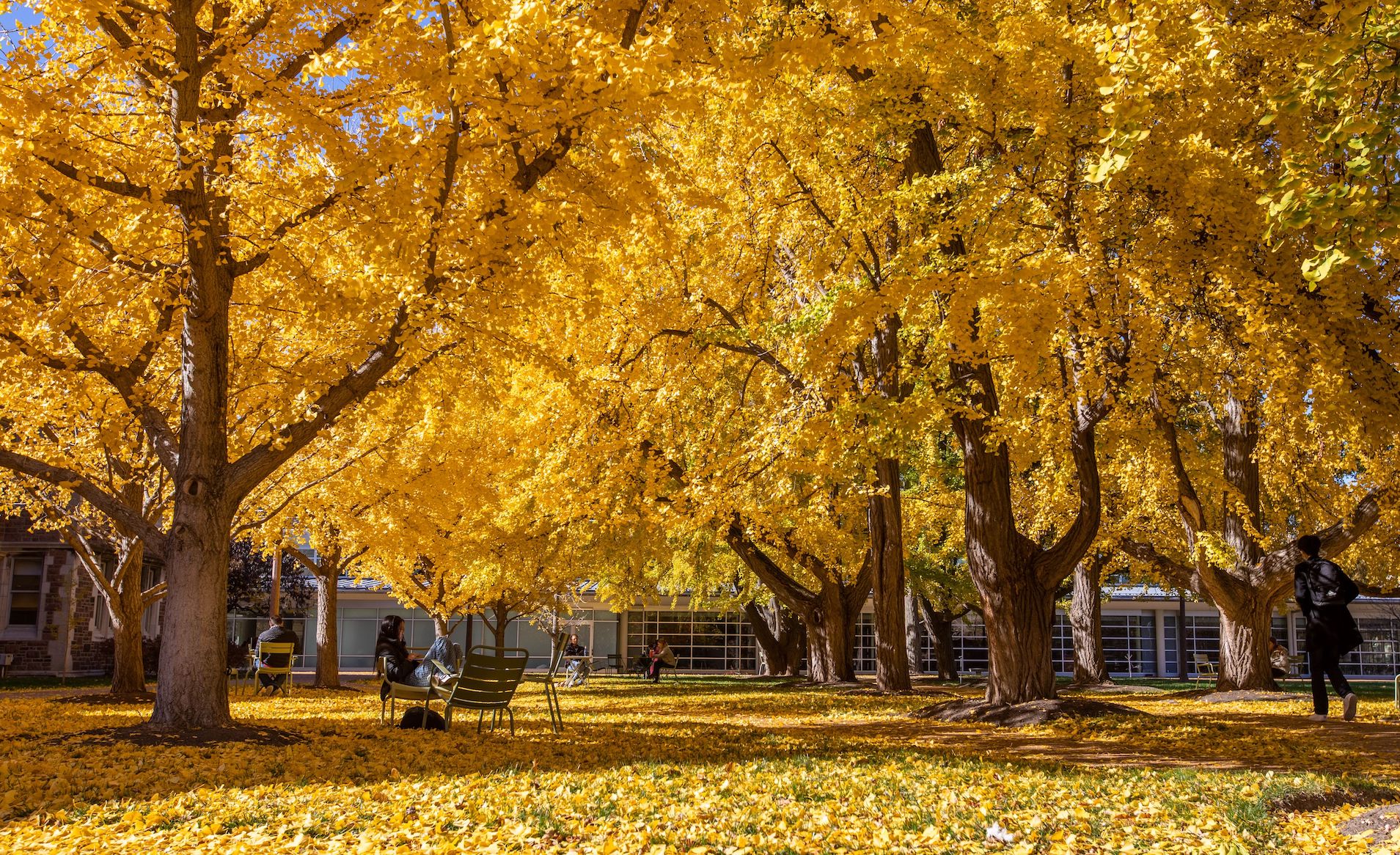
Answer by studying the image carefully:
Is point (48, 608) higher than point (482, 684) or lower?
lower

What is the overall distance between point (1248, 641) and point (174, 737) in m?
16.6

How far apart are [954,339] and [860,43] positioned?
3.44 metres

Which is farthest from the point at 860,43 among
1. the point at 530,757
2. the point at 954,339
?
the point at 530,757

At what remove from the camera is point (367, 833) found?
483 cm

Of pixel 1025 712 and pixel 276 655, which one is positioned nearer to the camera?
pixel 1025 712

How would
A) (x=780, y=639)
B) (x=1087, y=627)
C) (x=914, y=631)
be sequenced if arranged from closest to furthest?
(x=1087, y=627) → (x=914, y=631) → (x=780, y=639)

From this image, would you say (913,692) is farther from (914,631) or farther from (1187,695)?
(914,631)

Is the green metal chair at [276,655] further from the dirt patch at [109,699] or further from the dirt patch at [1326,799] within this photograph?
the dirt patch at [1326,799]

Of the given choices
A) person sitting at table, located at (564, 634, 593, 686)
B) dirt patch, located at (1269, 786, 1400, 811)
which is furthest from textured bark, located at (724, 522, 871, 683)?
dirt patch, located at (1269, 786, 1400, 811)

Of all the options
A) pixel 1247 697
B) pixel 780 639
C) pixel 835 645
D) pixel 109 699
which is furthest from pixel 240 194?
pixel 780 639

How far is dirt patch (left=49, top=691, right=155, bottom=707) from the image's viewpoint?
609 inches

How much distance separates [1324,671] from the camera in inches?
439

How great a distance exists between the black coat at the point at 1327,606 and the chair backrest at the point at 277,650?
14050 millimetres

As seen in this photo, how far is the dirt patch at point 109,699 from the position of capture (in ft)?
50.8
